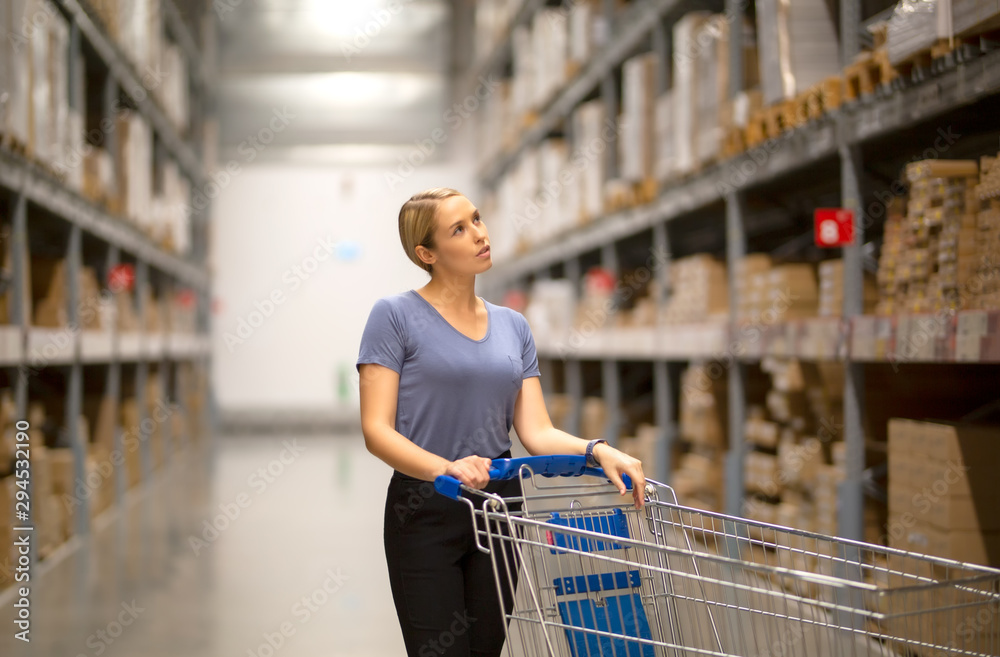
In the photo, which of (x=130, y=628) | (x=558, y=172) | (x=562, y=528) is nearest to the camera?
(x=562, y=528)

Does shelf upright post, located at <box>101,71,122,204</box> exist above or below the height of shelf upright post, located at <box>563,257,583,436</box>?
above

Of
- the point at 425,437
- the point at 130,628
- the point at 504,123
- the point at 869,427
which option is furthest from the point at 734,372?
the point at 504,123

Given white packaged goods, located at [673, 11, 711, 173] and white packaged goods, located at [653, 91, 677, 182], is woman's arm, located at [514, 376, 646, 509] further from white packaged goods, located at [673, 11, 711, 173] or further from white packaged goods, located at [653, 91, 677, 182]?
white packaged goods, located at [653, 91, 677, 182]

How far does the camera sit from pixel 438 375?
2348 mm

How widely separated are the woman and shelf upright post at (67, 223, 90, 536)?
16.6ft

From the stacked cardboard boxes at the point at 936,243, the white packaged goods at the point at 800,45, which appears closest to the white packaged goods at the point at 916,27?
the stacked cardboard boxes at the point at 936,243

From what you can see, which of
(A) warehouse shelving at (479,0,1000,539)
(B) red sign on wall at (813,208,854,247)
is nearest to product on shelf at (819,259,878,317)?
(A) warehouse shelving at (479,0,1000,539)

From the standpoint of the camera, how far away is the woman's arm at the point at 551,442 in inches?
85.6

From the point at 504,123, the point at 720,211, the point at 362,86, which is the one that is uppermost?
the point at 362,86

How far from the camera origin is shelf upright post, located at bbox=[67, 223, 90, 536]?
685cm

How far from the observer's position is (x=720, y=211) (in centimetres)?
741

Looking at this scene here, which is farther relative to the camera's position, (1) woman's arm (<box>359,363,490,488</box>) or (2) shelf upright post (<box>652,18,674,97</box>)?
(2) shelf upright post (<box>652,18,674,97</box>)

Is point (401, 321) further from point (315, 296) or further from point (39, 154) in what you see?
point (315, 296)

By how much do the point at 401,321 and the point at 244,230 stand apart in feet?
47.8
